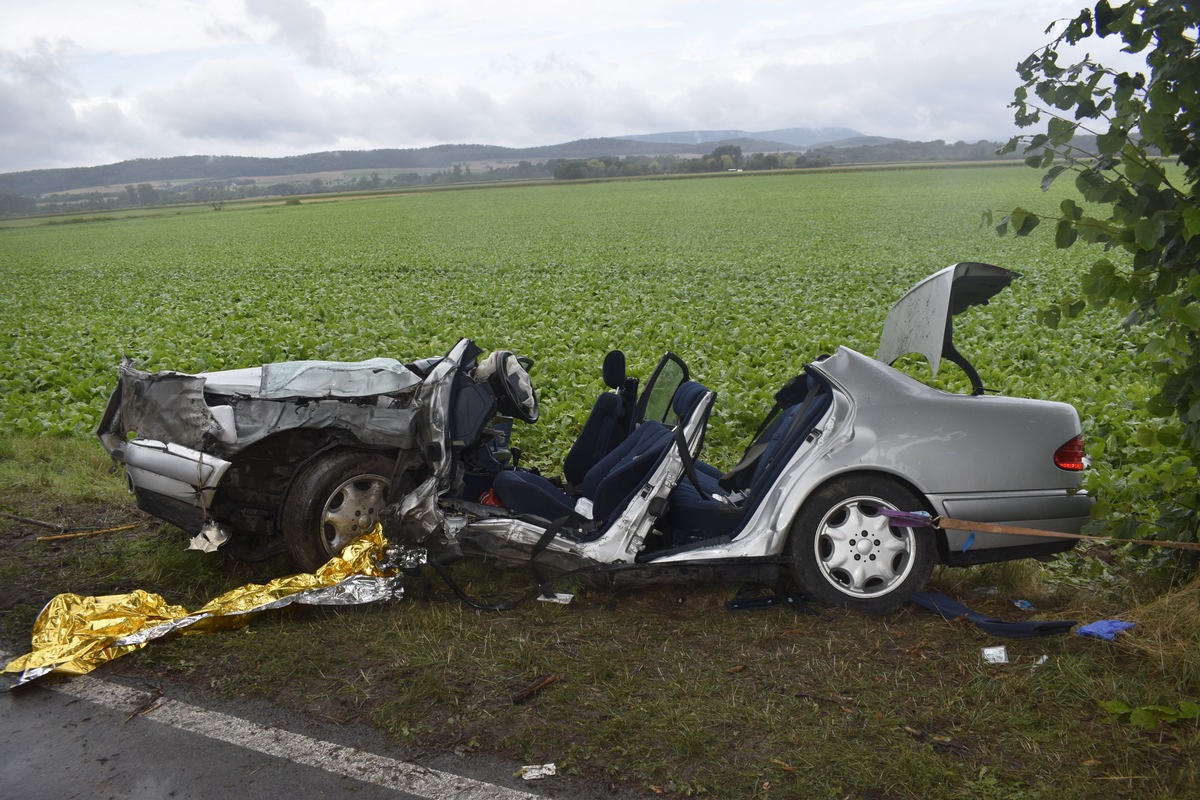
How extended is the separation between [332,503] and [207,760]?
1861 millimetres

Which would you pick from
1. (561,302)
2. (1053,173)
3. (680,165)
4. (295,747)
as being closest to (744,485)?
(1053,173)

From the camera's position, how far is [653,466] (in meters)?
4.69

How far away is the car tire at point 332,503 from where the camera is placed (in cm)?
502

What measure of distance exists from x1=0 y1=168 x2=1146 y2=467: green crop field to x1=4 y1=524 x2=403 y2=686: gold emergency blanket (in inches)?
135

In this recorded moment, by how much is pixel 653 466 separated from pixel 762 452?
2.16ft

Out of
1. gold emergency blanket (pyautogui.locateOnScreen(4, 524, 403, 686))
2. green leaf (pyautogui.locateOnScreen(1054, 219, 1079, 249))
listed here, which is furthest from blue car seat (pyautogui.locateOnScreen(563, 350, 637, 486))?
green leaf (pyautogui.locateOnScreen(1054, 219, 1079, 249))

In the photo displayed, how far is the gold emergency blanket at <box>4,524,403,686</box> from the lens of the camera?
4215mm

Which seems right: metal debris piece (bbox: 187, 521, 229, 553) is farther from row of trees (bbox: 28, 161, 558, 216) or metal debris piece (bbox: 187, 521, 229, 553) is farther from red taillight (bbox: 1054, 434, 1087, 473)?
row of trees (bbox: 28, 161, 558, 216)

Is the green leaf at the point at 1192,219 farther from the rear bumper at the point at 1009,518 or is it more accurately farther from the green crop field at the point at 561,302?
the rear bumper at the point at 1009,518

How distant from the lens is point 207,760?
3432mm

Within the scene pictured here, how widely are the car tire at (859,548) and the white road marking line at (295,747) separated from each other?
6.30 feet

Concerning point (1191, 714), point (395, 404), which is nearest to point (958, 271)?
point (1191, 714)

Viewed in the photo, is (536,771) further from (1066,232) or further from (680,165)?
(680,165)

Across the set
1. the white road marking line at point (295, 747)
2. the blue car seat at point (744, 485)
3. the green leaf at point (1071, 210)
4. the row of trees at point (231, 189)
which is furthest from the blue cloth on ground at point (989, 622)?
the row of trees at point (231, 189)
